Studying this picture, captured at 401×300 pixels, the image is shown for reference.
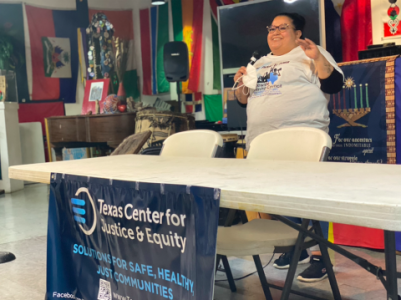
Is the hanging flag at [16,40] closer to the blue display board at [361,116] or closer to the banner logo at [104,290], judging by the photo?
the blue display board at [361,116]

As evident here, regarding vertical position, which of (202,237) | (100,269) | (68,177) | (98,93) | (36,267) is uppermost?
(98,93)

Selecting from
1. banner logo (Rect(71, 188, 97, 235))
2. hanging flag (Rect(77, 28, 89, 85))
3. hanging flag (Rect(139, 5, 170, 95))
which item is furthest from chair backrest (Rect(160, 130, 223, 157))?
hanging flag (Rect(77, 28, 89, 85))

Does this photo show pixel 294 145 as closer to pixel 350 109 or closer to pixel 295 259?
pixel 295 259

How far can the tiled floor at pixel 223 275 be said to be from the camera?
2.21 meters

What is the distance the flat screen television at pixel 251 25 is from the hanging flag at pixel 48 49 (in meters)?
3.82

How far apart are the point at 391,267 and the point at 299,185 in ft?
1.46

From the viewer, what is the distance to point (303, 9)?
414 centimetres

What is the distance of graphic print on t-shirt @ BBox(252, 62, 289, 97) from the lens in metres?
2.61

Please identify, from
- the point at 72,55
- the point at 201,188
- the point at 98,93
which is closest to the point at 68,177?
the point at 201,188

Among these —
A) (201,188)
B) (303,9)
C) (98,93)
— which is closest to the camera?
(201,188)

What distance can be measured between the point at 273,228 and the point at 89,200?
78 centimetres

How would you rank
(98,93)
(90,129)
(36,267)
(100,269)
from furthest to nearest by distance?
(98,93), (90,129), (36,267), (100,269)

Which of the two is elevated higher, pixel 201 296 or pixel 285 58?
pixel 285 58

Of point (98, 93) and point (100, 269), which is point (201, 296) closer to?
point (100, 269)
